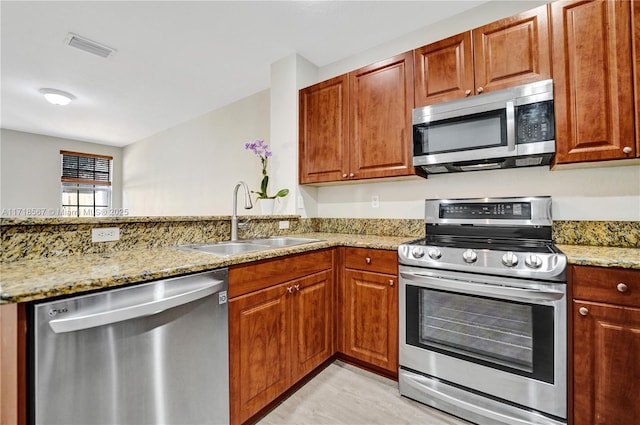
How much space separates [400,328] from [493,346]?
0.48 metres

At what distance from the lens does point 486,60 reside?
180cm

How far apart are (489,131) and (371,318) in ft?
4.48

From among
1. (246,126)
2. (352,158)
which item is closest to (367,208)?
(352,158)

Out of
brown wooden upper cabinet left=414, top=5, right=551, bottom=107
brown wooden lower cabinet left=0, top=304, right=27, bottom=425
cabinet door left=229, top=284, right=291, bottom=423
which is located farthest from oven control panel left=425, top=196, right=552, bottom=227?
brown wooden lower cabinet left=0, top=304, right=27, bottom=425

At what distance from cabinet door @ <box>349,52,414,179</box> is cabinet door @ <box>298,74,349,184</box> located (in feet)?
0.25

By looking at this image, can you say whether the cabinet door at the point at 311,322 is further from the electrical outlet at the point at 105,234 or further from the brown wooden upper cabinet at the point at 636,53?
the brown wooden upper cabinet at the point at 636,53

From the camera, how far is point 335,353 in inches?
82.9

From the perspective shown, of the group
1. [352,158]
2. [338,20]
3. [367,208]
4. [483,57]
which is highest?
[338,20]

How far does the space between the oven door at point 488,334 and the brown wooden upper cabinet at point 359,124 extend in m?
0.89

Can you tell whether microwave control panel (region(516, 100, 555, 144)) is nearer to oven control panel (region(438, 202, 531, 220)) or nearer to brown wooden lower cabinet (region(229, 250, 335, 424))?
oven control panel (region(438, 202, 531, 220))

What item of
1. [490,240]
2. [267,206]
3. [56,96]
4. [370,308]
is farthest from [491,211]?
[56,96]

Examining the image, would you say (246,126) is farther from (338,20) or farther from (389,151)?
(389,151)

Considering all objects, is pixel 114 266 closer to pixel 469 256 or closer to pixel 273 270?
pixel 273 270

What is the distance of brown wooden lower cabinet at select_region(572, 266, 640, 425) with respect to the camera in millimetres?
1203
